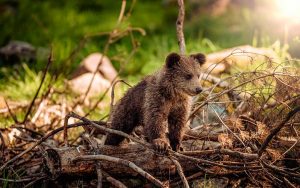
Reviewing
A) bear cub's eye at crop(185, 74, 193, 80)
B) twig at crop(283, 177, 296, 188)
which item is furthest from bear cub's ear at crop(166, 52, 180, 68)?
twig at crop(283, 177, 296, 188)

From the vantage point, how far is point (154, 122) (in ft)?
17.8

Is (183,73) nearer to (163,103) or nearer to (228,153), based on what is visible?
(163,103)

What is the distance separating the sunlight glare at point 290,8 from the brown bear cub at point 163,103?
559 cm

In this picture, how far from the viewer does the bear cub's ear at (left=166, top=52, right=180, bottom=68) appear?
561 cm

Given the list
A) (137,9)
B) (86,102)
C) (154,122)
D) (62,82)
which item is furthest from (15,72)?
(154,122)

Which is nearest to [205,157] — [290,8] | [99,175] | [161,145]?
[161,145]

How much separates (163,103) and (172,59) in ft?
1.34

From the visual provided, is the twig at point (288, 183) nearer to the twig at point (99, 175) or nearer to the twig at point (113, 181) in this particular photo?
the twig at point (113, 181)

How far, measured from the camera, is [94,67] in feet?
32.9

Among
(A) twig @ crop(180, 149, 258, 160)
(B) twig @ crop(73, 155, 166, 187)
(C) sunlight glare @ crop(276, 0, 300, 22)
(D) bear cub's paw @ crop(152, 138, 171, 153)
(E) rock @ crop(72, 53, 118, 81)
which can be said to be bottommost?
(B) twig @ crop(73, 155, 166, 187)

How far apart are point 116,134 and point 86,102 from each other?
3280mm

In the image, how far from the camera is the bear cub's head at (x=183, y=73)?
555 centimetres

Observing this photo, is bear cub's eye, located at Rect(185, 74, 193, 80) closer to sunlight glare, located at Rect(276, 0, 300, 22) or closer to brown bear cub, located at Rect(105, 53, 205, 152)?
brown bear cub, located at Rect(105, 53, 205, 152)

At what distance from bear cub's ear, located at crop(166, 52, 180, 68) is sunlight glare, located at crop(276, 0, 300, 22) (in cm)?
556
